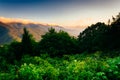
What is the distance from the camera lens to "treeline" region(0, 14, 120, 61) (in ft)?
Answer: 166

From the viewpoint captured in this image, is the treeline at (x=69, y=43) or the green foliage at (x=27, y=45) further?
the green foliage at (x=27, y=45)

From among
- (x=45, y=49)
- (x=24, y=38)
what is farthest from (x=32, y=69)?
(x=24, y=38)

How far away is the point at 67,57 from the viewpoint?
4466cm

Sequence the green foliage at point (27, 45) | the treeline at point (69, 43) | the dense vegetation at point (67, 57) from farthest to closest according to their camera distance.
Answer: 1. the green foliage at point (27, 45)
2. the treeline at point (69, 43)
3. the dense vegetation at point (67, 57)

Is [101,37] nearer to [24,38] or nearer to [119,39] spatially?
[119,39]

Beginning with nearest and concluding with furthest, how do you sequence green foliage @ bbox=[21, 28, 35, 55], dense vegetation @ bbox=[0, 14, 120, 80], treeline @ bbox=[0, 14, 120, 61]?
1. dense vegetation @ bbox=[0, 14, 120, 80]
2. treeline @ bbox=[0, 14, 120, 61]
3. green foliage @ bbox=[21, 28, 35, 55]

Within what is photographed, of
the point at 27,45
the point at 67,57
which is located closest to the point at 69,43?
the point at 27,45

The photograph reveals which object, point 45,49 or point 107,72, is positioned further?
point 45,49

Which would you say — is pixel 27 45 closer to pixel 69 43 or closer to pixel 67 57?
pixel 69 43

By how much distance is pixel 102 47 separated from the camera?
51.6 metres

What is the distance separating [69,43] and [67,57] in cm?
1713

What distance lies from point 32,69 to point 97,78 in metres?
3.05

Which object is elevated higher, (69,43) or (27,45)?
(69,43)

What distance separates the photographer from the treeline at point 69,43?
166ft
